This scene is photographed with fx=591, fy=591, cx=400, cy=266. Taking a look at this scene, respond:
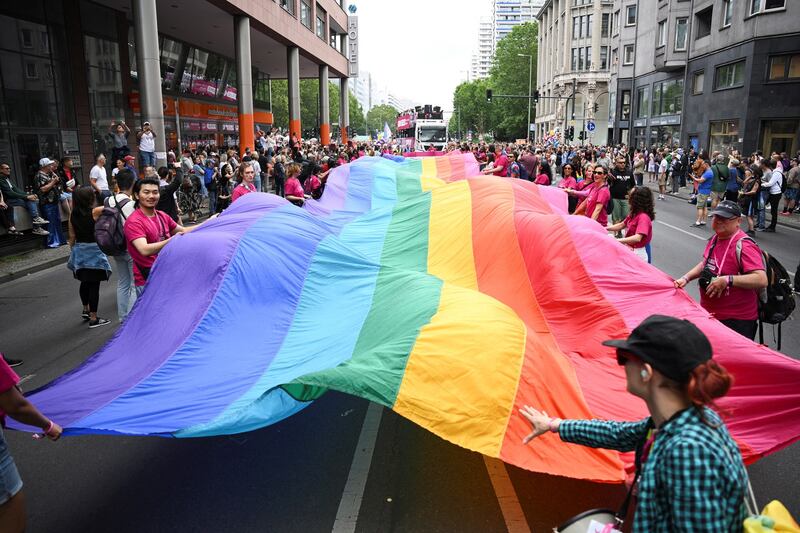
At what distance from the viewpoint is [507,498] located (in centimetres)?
422

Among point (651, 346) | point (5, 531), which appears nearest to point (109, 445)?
point (5, 531)

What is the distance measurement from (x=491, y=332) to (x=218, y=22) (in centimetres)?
3005

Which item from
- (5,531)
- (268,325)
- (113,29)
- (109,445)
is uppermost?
(113,29)

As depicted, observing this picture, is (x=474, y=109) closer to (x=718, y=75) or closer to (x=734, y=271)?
(x=718, y=75)

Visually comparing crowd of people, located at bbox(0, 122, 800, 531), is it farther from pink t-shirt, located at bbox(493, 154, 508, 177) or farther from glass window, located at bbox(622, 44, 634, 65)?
glass window, located at bbox(622, 44, 634, 65)

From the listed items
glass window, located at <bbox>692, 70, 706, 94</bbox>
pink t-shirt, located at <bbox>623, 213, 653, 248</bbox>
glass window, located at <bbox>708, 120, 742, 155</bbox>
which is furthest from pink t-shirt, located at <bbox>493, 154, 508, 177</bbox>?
glass window, located at <bbox>692, 70, 706, 94</bbox>

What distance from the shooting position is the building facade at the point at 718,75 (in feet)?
96.5

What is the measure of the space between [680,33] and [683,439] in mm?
45904

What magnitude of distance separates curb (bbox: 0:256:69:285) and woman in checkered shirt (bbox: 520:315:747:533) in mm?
12693

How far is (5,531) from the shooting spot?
295 cm

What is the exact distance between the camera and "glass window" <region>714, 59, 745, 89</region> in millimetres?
32094

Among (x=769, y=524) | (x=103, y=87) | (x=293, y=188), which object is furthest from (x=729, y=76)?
(x=769, y=524)

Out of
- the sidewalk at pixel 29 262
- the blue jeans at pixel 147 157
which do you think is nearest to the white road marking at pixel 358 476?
the sidewalk at pixel 29 262

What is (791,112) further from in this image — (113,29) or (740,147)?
(113,29)
